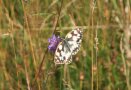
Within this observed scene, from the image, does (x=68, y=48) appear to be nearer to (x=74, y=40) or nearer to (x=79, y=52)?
(x=74, y=40)

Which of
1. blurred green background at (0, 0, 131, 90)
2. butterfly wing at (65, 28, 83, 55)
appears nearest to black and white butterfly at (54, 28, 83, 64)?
butterfly wing at (65, 28, 83, 55)

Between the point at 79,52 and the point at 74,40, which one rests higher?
the point at 74,40

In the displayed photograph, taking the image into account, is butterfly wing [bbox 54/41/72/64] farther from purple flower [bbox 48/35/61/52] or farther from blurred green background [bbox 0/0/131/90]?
blurred green background [bbox 0/0/131/90]

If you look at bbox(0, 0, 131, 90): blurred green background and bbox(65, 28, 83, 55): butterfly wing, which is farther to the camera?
bbox(0, 0, 131, 90): blurred green background

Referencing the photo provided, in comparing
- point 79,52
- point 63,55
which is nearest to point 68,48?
point 63,55

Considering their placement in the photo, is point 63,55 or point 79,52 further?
point 79,52

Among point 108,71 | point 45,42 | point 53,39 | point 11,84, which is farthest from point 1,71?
point 53,39

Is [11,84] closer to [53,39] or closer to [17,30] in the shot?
[17,30]
